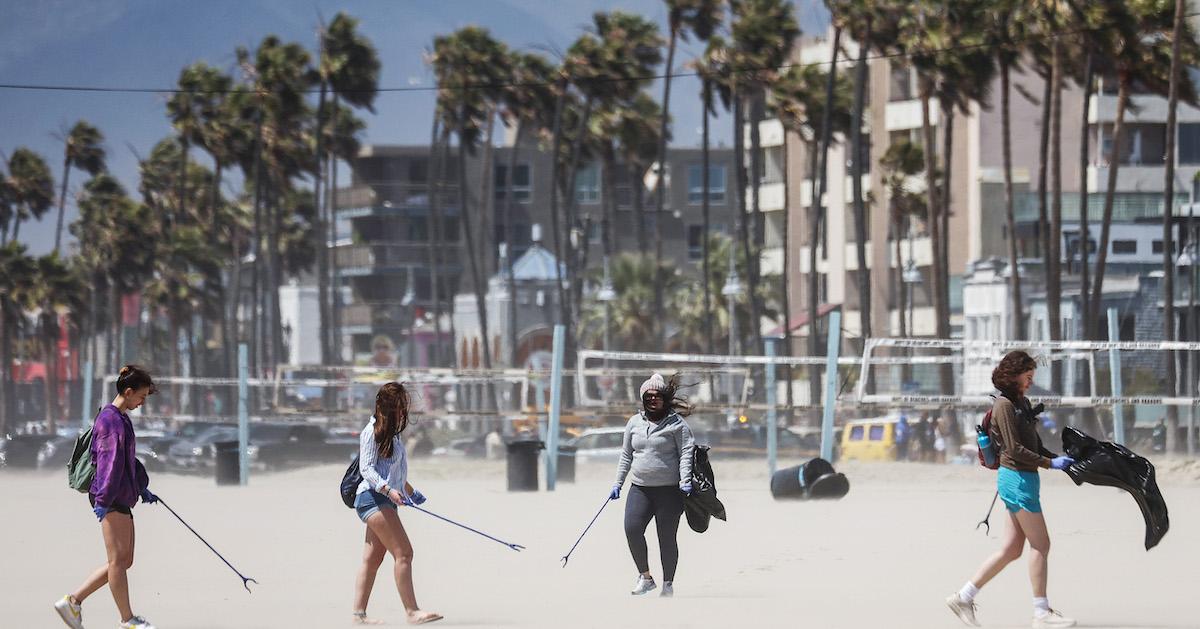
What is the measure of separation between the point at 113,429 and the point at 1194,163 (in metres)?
61.5

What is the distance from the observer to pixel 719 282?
80.7m

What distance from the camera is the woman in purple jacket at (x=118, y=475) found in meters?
9.85

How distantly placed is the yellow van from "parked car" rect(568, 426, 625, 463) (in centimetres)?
428

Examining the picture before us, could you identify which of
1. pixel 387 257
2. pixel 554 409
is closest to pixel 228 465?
pixel 554 409

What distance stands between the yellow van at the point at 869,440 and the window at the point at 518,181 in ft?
218

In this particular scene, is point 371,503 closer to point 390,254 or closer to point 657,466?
point 657,466

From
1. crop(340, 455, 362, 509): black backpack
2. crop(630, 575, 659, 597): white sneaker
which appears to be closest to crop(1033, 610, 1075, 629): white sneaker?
crop(630, 575, 659, 597): white sneaker

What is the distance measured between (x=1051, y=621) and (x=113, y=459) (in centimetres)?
496

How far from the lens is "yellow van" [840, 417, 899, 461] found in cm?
3635

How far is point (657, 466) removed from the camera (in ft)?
38.6

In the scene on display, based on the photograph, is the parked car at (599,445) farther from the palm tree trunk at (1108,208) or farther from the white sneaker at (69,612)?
the white sneaker at (69,612)

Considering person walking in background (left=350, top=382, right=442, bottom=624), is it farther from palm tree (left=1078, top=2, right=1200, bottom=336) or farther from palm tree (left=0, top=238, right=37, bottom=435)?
palm tree (left=0, top=238, right=37, bottom=435)

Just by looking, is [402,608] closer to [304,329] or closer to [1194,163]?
[1194,163]

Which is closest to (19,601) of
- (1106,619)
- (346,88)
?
(1106,619)
